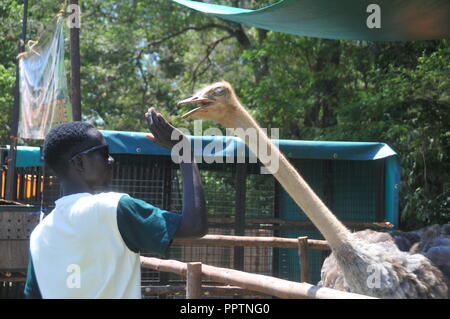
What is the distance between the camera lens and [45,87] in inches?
284

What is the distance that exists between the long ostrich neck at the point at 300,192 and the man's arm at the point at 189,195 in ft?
6.88

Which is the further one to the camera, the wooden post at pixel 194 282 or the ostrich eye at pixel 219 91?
the ostrich eye at pixel 219 91

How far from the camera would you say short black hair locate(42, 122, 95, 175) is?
215 centimetres

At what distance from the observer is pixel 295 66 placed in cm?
1338

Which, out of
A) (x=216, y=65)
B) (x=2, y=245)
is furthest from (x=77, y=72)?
(x=216, y=65)

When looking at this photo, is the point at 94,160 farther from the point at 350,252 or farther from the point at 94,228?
the point at 350,252

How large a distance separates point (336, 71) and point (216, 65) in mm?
6781

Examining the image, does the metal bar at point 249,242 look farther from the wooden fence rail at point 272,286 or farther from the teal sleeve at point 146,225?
the teal sleeve at point 146,225

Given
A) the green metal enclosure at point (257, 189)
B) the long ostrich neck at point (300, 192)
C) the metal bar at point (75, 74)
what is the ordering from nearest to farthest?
the long ostrich neck at point (300, 192), the metal bar at point (75, 74), the green metal enclosure at point (257, 189)

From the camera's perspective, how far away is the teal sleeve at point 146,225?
1964 mm

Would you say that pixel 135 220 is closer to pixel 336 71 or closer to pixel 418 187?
pixel 418 187

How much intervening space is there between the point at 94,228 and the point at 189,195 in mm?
309

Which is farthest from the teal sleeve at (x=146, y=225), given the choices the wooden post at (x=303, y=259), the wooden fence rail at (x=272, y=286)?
the wooden post at (x=303, y=259)

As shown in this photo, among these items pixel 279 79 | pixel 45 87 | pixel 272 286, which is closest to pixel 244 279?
pixel 272 286
